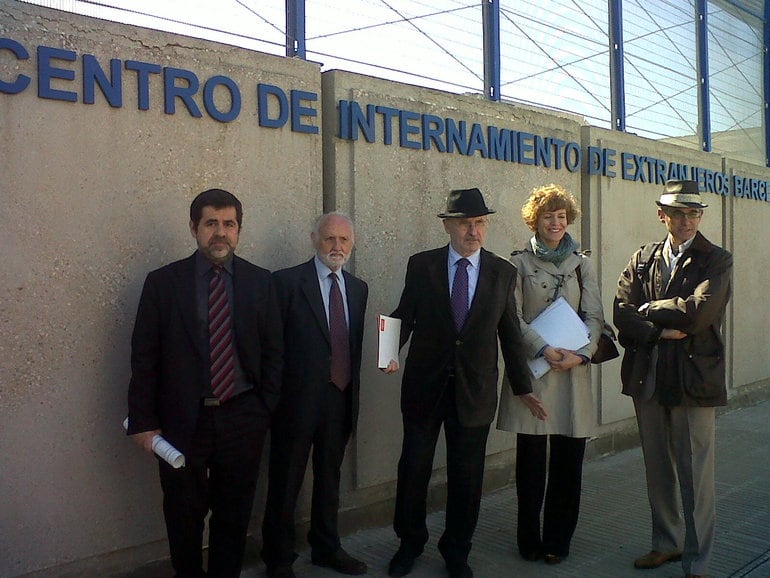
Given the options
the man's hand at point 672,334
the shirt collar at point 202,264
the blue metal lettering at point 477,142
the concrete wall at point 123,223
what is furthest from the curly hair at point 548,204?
the shirt collar at point 202,264

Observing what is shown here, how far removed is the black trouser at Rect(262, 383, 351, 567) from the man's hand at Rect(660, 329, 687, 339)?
167 centimetres

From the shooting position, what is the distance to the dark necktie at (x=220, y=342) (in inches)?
136

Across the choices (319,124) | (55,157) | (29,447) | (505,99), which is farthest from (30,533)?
(505,99)

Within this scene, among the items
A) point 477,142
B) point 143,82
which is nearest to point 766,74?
point 477,142

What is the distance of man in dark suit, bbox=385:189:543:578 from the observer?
157 inches

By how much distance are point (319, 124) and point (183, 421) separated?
1927mm

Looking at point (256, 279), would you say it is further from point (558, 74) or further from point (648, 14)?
point (648, 14)

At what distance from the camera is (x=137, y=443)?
3674 millimetres

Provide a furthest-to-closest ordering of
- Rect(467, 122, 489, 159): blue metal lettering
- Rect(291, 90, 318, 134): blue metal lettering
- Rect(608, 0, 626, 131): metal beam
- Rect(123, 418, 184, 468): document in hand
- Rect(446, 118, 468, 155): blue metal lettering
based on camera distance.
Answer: Rect(608, 0, 626, 131): metal beam → Rect(467, 122, 489, 159): blue metal lettering → Rect(446, 118, 468, 155): blue metal lettering → Rect(291, 90, 318, 134): blue metal lettering → Rect(123, 418, 184, 468): document in hand

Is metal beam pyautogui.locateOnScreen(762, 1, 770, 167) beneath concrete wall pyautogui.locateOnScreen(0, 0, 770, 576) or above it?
above

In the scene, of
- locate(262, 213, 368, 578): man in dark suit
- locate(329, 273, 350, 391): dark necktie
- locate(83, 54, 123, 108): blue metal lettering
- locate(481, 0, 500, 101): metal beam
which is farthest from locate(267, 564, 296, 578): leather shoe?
locate(481, 0, 500, 101): metal beam

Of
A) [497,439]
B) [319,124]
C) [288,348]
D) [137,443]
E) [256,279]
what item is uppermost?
[319,124]

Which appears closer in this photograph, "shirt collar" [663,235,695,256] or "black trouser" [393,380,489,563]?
"black trouser" [393,380,489,563]

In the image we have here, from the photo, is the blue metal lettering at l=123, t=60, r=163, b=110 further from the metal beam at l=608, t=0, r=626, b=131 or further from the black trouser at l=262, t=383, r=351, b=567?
the metal beam at l=608, t=0, r=626, b=131
